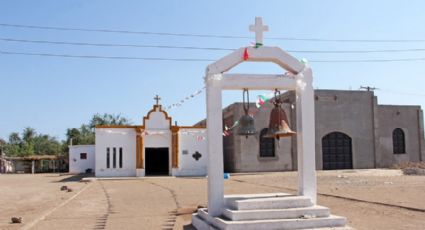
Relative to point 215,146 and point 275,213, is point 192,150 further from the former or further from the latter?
point 275,213

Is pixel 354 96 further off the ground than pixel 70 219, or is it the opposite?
pixel 354 96

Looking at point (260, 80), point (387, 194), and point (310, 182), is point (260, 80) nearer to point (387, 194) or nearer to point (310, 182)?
point (310, 182)

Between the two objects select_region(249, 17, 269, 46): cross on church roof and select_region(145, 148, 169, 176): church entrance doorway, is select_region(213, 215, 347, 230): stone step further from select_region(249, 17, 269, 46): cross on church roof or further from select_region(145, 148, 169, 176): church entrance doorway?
select_region(145, 148, 169, 176): church entrance doorway

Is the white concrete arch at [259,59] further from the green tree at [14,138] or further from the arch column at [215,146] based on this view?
the green tree at [14,138]

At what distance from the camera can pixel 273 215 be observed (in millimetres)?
7293

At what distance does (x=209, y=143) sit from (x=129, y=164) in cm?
2370

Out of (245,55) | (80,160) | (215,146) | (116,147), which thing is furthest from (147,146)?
(245,55)

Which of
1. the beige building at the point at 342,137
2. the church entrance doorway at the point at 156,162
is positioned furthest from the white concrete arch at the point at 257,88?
the church entrance doorway at the point at 156,162

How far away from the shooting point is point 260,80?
8.18m

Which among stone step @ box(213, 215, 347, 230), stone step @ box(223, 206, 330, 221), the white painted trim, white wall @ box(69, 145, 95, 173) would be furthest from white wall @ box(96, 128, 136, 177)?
stone step @ box(213, 215, 347, 230)

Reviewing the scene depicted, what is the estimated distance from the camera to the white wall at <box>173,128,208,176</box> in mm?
31172

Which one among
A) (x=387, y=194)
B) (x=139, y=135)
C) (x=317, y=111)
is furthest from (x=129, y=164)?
(x=387, y=194)

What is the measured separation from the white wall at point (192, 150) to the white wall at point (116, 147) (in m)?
3.39

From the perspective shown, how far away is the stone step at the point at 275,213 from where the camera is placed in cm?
715
